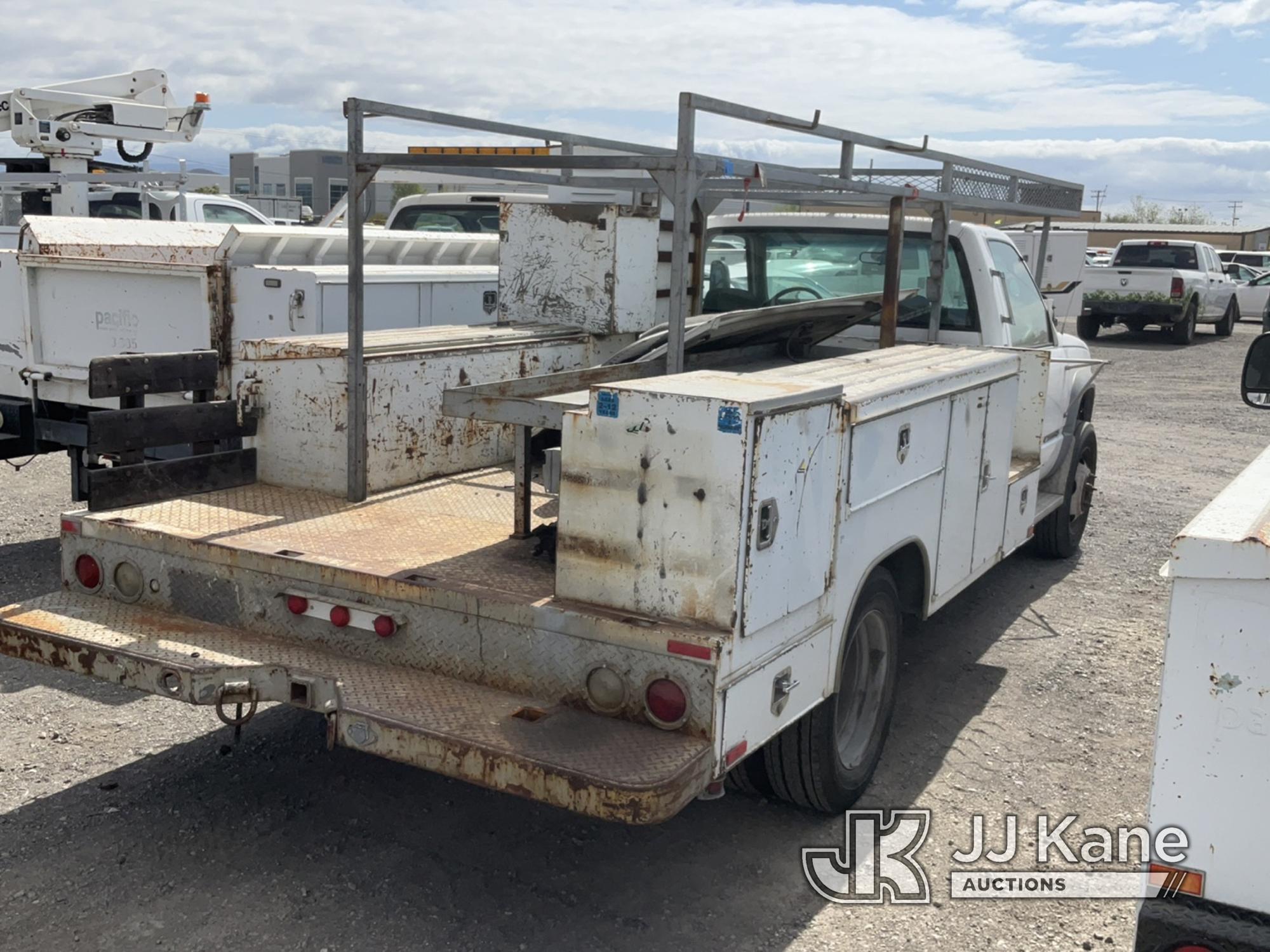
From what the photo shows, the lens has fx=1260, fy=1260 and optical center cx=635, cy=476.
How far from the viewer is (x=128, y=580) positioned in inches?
163

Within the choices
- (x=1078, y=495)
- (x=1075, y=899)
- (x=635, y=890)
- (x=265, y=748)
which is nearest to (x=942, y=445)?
(x=1075, y=899)

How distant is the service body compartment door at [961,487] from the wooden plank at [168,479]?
2596 mm

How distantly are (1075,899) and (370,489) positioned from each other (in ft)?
9.07

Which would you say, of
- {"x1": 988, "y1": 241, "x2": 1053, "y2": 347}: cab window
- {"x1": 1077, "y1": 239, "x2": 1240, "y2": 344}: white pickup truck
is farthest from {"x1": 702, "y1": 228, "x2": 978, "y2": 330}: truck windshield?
{"x1": 1077, "y1": 239, "x2": 1240, "y2": 344}: white pickup truck

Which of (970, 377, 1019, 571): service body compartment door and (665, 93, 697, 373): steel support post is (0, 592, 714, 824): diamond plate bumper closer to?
(665, 93, 697, 373): steel support post

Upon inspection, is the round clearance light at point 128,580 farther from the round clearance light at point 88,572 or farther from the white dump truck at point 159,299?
the white dump truck at point 159,299

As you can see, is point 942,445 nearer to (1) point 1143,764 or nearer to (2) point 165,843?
(1) point 1143,764

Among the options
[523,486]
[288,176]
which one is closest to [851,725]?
[523,486]

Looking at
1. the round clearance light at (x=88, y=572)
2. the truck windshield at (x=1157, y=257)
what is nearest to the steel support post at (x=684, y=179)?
the round clearance light at (x=88, y=572)

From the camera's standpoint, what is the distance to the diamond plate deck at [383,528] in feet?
12.5

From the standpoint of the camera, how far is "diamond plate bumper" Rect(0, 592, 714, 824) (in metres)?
3.08

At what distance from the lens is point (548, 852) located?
398cm

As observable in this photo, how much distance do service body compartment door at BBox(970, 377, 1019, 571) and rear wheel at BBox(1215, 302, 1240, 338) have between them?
22.5 metres

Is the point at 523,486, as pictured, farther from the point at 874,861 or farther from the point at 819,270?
the point at 819,270
